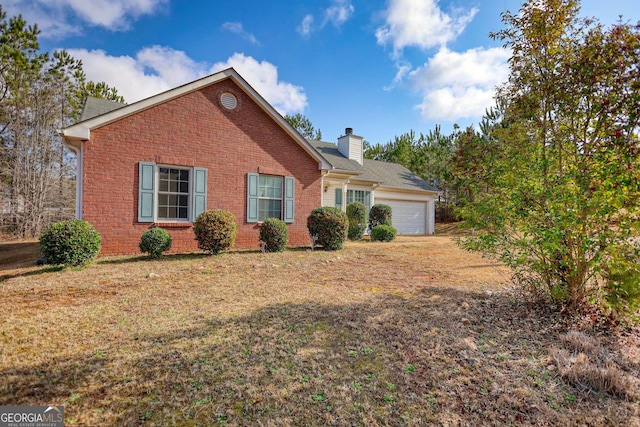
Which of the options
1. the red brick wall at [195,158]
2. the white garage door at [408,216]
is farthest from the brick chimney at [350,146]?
the red brick wall at [195,158]

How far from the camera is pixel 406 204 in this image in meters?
19.0

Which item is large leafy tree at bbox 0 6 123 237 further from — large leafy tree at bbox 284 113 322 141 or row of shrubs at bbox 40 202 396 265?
large leafy tree at bbox 284 113 322 141

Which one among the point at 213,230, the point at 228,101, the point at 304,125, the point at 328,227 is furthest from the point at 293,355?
the point at 304,125

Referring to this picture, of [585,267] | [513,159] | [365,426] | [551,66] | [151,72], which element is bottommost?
[365,426]

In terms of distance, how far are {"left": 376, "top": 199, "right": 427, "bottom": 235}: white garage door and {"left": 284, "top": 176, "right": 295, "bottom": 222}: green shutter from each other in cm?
776

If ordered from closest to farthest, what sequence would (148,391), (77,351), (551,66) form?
(148,391) → (77,351) → (551,66)

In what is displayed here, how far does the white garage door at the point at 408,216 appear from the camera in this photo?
1839 cm

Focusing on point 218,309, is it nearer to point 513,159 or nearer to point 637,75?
point 513,159

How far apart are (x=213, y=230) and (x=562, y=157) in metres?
7.81

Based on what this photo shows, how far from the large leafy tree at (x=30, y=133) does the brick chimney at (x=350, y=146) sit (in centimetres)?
1486

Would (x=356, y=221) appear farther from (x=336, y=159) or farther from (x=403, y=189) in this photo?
(x=403, y=189)

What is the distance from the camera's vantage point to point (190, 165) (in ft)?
31.3

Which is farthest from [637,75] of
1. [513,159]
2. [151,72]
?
[151,72]

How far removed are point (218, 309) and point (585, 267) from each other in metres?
5.02
